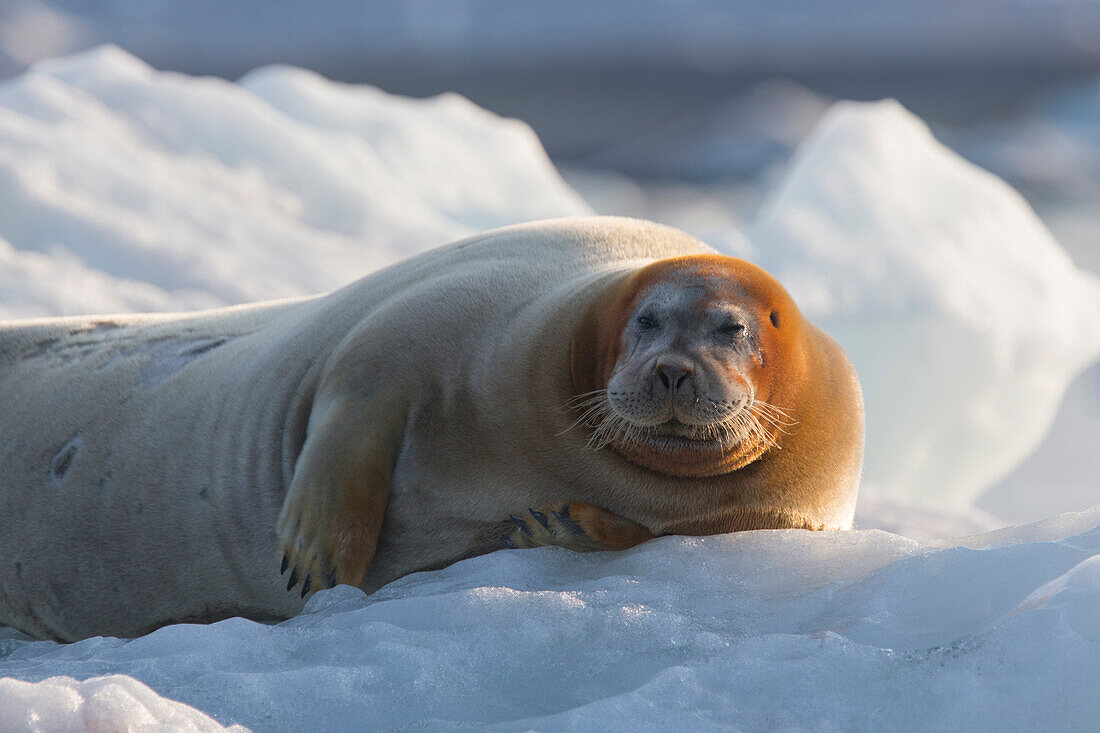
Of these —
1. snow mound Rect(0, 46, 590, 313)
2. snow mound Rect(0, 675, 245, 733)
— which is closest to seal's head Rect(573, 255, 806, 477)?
snow mound Rect(0, 675, 245, 733)

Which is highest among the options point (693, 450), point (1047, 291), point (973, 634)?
point (1047, 291)

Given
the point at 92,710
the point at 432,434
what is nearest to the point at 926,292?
the point at 432,434

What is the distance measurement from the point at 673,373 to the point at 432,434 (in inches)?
27.2

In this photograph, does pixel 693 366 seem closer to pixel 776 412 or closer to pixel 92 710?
pixel 776 412

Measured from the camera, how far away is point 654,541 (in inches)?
103

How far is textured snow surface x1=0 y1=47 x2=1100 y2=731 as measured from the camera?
5.93ft

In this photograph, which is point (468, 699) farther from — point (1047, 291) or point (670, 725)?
point (1047, 291)

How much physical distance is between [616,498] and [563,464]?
141 millimetres

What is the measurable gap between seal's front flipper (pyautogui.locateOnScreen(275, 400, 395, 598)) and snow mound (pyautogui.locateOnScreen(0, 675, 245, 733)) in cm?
88

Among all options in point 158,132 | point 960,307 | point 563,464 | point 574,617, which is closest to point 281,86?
point 158,132

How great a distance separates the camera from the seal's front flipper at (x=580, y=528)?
8.55 ft

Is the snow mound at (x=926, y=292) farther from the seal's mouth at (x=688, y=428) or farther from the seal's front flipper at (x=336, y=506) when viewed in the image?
the seal's front flipper at (x=336, y=506)

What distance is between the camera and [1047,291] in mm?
8258

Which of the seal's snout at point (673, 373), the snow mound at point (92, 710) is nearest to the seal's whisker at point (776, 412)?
the seal's snout at point (673, 373)
